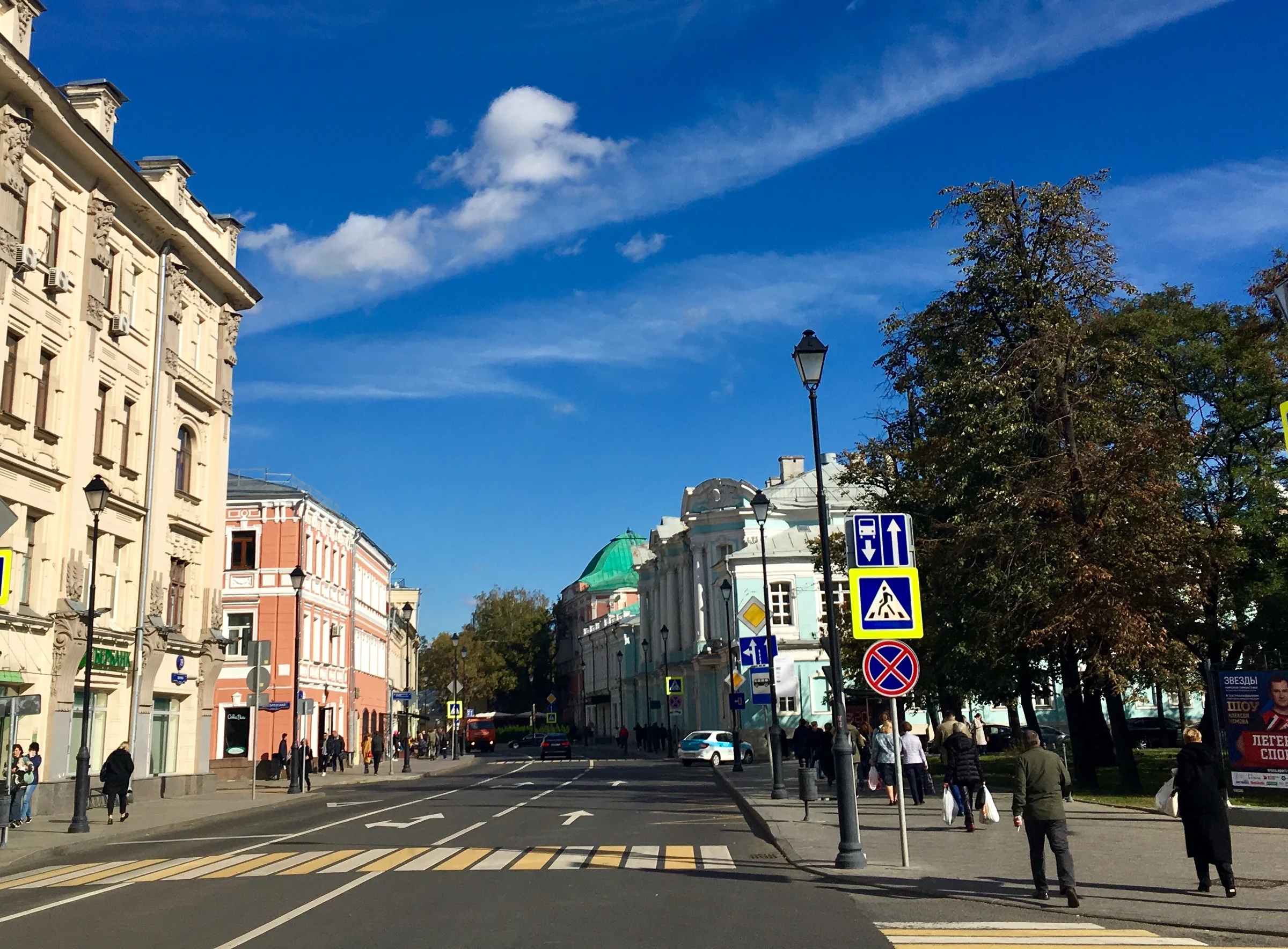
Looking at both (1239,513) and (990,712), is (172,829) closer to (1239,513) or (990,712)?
(1239,513)

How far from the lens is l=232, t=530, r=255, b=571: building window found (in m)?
47.5

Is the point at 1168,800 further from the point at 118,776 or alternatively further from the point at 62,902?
the point at 118,776

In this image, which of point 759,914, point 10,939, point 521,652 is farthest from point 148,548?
point 521,652

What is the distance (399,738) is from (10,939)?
177 ft

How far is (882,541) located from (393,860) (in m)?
7.63

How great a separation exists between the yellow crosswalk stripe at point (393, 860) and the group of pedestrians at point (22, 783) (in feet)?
25.6

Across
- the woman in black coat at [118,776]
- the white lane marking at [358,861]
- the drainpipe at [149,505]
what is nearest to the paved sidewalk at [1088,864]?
the white lane marking at [358,861]

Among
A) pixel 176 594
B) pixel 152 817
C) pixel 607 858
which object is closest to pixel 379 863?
pixel 607 858

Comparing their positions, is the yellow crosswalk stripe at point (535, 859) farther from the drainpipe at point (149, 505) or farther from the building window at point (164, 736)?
the building window at point (164, 736)

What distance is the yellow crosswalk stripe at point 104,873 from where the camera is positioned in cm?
1374

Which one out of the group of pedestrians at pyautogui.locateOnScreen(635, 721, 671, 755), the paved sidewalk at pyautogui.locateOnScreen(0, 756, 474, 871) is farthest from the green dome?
the paved sidewalk at pyautogui.locateOnScreen(0, 756, 474, 871)

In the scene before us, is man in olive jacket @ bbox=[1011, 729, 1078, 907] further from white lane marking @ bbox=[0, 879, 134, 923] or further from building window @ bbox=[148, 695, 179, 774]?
building window @ bbox=[148, 695, 179, 774]

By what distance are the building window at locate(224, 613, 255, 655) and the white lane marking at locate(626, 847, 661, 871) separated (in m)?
34.3

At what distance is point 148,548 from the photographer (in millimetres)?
31453
